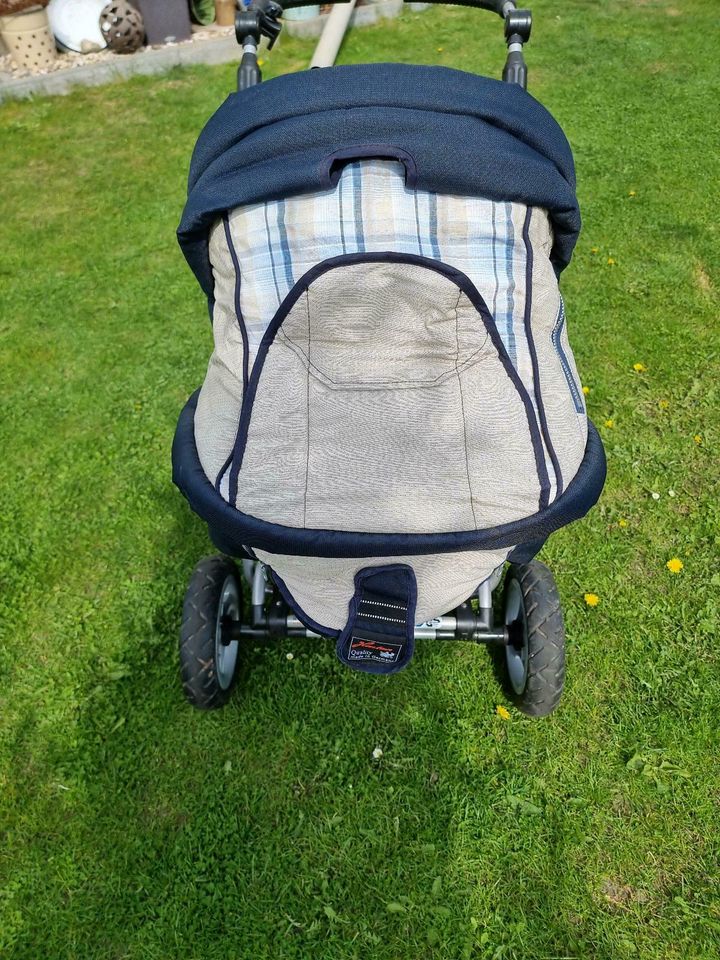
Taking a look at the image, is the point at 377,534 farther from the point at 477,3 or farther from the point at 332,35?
the point at 332,35

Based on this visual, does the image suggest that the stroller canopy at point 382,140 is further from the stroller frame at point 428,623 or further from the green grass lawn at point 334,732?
the green grass lawn at point 334,732

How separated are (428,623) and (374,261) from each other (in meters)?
1.08

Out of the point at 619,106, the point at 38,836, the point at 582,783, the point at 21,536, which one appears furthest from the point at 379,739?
the point at 619,106

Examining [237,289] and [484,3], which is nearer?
[237,289]

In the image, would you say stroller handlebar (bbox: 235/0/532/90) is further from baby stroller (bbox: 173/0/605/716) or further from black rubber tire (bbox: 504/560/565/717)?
black rubber tire (bbox: 504/560/565/717)

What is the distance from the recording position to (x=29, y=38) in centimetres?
657

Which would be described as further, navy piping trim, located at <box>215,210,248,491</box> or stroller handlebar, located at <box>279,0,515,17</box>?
stroller handlebar, located at <box>279,0,515,17</box>

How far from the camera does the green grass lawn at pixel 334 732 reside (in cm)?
213

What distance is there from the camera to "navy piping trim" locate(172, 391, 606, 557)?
61.2 inches

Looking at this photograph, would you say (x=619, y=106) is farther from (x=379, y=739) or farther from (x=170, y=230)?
(x=379, y=739)

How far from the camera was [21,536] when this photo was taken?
312 centimetres

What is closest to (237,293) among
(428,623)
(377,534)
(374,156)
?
(374,156)

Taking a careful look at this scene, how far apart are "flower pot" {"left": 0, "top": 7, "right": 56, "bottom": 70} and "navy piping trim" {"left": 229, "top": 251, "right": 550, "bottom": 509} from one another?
265 inches

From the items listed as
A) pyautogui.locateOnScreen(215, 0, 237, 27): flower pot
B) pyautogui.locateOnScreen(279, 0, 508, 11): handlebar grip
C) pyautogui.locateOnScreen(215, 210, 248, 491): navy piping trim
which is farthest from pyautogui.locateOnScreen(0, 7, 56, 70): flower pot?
pyautogui.locateOnScreen(215, 210, 248, 491): navy piping trim
